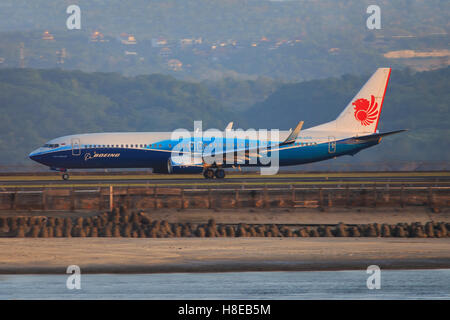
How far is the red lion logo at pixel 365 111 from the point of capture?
8481 centimetres

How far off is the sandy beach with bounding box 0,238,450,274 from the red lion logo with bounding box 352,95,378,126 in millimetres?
39901

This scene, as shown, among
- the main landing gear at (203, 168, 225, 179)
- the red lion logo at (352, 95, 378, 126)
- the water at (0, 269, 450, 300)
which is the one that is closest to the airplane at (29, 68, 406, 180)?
the main landing gear at (203, 168, 225, 179)

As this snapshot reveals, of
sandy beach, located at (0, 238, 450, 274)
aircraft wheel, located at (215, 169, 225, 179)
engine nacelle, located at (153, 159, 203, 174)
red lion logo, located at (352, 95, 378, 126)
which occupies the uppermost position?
red lion logo, located at (352, 95, 378, 126)

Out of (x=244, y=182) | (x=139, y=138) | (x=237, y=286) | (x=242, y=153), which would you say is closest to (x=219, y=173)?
(x=242, y=153)

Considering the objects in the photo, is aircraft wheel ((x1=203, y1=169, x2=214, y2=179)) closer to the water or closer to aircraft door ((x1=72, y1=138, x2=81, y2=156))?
aircraft door ((x1=72, y1=138, x2=81, y2=156))

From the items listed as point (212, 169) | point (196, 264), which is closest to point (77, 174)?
point (212, 169)

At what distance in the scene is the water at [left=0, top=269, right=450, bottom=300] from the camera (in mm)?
33562

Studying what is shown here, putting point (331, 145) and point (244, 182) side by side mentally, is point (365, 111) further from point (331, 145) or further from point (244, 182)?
point (244, 182)

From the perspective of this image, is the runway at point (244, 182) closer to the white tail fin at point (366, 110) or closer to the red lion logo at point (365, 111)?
the white tail fin at point (366, 110)

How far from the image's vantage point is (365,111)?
85.3m

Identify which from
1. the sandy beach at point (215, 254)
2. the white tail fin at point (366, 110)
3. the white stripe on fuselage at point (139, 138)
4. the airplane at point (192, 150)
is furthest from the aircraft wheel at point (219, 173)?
the sandy beach at point (215, 254)

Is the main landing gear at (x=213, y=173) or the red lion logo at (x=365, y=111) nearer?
the main landing gear at (x=213, y=173)

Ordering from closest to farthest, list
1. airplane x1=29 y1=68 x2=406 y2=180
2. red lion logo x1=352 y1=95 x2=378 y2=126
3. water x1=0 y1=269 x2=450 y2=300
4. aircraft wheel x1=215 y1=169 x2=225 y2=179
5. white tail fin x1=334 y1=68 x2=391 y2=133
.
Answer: water x1=0 y1=269 x2=450 y2=300
aircraft wheel x1=215 y1=169 x2=225 y2=179
airplane x1=29 y1=68 x2=406 y2=180
white tail fin x1=334 y1=68 x2=391 y2=133
red lion logo x1=352 y1=95 x2=378 y2=126
